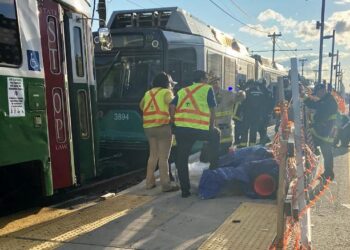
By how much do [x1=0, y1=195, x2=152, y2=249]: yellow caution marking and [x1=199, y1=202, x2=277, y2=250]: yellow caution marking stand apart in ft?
4.46

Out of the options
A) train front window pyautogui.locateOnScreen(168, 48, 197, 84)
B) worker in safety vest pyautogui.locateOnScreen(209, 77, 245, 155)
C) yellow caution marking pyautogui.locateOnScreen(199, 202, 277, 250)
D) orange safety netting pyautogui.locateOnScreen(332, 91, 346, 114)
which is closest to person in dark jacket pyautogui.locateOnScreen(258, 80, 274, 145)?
worker in safety vest pyautogui.locateOnScreen(209, 77, 245, 155)

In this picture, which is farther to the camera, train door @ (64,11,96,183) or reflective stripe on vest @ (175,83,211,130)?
reflective stripe on vest @ (175,83,211,130)

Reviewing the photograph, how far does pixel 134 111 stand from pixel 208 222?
4.69 m

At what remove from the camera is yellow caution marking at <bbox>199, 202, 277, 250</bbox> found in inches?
181

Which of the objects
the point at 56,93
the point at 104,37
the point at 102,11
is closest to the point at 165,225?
the point at 56,93

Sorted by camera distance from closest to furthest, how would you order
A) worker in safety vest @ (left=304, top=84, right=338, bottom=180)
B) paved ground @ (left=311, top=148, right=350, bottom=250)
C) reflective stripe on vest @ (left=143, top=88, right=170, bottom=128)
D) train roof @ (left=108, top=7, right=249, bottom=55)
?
paved ground @ (left=311, top=148, right=350, bottom=250), reflective stripe on vest @ (left=143, top=88, right=170, bottom=128), worker in safety vest @ (left=304, top=84, right=338, bottom=180), train roof @ (left=108, top=7, right=249, bottom=55)

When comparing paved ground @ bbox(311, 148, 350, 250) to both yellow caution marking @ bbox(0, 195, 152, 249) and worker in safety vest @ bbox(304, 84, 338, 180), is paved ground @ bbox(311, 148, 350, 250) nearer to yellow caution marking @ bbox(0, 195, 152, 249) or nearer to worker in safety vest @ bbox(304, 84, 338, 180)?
worker in safety vest @ bbox(304, 84, 338, 180)

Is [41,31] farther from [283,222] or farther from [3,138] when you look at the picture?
[283,222]

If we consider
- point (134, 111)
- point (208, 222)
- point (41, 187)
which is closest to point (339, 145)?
point (134, 111)

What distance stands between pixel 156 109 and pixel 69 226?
91.4 inches

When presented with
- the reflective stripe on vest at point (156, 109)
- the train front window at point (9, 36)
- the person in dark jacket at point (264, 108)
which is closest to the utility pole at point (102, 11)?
the reflective stripe on vest at point (156, 109)

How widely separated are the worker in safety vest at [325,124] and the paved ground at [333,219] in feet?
1.38

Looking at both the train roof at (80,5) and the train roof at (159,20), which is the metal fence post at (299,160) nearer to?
the train roof at (80,5)

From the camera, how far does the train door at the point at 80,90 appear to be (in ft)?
20.0
